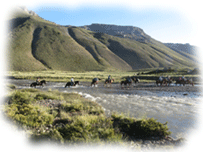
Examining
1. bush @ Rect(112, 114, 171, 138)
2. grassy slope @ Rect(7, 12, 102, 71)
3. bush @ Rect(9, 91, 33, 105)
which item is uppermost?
grassy slope @ Rect(7, 12, 102, 71)

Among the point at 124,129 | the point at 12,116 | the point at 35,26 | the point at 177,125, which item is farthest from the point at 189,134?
the point at 35,26

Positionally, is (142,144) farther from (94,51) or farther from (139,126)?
(94,51)

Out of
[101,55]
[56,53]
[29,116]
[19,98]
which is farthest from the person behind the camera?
[101,55]

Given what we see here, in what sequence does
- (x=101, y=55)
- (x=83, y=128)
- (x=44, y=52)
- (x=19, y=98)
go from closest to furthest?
1. (x=83, y=128)
2. (x=19, y=98)
3. (x=44, y=52)
4. (x=101, y=55)

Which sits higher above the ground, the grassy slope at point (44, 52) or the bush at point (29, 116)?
the grassy slope at point (44, 52)

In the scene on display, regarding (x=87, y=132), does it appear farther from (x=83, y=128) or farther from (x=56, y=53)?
(x=56, y=53)

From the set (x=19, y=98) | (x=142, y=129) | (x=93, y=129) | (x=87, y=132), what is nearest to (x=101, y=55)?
(x=19, y=98)

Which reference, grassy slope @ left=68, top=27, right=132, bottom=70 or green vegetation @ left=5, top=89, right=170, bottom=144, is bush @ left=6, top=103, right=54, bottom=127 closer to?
green vegetation @ left=5, top=89, right=170, bottom=144

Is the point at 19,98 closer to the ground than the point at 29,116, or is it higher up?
higher up

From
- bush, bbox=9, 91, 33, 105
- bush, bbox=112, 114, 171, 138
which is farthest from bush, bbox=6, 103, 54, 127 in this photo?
bush, bbox=112, 114, 171, 138

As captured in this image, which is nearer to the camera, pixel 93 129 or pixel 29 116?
pixel 93 129

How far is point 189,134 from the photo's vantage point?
786 centimetres

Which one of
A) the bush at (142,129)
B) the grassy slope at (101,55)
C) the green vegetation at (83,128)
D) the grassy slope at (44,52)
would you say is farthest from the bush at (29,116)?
the grassy slope at (101,55)

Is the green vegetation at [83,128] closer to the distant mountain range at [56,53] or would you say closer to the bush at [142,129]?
the bush at [142,129]
